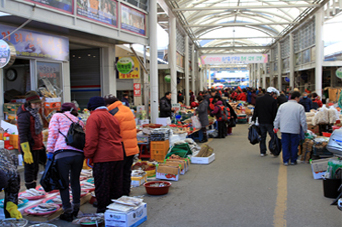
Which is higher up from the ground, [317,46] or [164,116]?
[317,46]

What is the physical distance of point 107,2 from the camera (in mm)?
11734

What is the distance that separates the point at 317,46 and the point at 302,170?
14.7m

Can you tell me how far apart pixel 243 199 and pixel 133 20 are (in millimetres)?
Answer: 9832

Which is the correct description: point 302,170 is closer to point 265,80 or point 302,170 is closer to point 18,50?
point 18,50

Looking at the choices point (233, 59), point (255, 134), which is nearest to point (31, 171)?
point (255, 134)

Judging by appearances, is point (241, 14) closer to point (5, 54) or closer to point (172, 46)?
point (172, 46)

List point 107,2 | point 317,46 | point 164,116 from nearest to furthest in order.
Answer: point 107,2 → point 164,116 → point 317,46

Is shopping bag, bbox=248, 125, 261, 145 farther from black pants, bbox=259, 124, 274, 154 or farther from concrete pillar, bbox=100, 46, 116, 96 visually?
concrete pillar, bbox=100, 46, 116, 96

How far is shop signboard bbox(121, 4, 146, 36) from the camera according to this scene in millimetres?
12945

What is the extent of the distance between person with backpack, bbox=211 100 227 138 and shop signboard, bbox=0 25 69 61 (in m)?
5.96

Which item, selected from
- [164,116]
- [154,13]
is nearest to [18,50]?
[164,116]

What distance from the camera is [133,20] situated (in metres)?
13.7

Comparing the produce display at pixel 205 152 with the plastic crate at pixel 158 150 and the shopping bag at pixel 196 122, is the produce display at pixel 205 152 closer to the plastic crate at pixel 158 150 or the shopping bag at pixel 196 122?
the plastic crate at pixel 158 150

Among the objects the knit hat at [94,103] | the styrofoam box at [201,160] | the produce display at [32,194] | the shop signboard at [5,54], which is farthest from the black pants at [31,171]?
the styrofoam box at [201,160]
